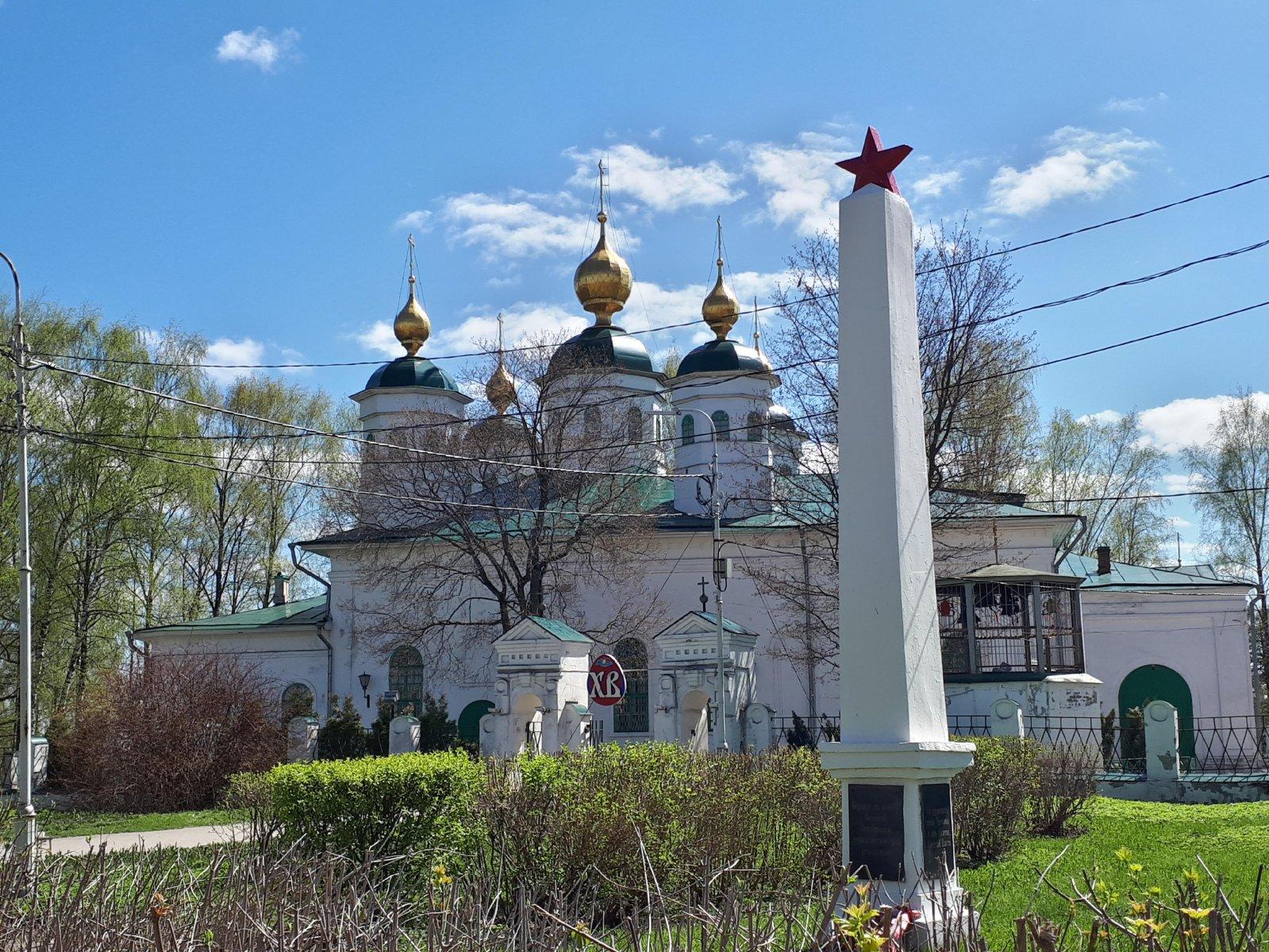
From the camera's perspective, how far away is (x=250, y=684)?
26.5 metres

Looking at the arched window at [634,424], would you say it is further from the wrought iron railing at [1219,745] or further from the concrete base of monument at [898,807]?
the concrete base of monument at [898,807]

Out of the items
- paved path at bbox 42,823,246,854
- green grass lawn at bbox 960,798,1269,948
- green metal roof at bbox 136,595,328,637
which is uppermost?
green metal roof at bbox 136,595,328,637

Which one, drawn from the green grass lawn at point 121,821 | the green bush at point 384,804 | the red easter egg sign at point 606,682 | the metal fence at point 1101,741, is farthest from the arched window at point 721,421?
the green bush at point 384,804

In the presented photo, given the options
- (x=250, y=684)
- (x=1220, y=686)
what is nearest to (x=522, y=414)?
(x=250, y=684)

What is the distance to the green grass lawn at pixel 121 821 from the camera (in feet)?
60.3

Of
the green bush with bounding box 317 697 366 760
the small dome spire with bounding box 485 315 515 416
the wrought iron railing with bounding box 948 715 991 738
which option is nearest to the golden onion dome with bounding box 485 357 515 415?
the small dome spire with bounding box 485 315 515 416

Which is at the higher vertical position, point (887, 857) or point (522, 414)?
point (522, 414)

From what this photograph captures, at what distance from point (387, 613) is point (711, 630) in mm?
14375

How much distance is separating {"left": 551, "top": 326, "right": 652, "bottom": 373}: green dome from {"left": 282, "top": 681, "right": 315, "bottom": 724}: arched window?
10844 millimetres

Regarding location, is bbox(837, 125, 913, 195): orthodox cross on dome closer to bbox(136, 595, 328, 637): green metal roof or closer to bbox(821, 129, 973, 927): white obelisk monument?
bbox(821, 129, 973, 927): white obelisk monument

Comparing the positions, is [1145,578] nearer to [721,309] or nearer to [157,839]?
[721,309]

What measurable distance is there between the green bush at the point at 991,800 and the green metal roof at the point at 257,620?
25.3m

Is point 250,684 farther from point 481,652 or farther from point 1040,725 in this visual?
point 1040,725

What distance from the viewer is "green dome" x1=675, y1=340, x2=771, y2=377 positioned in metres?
35.5
